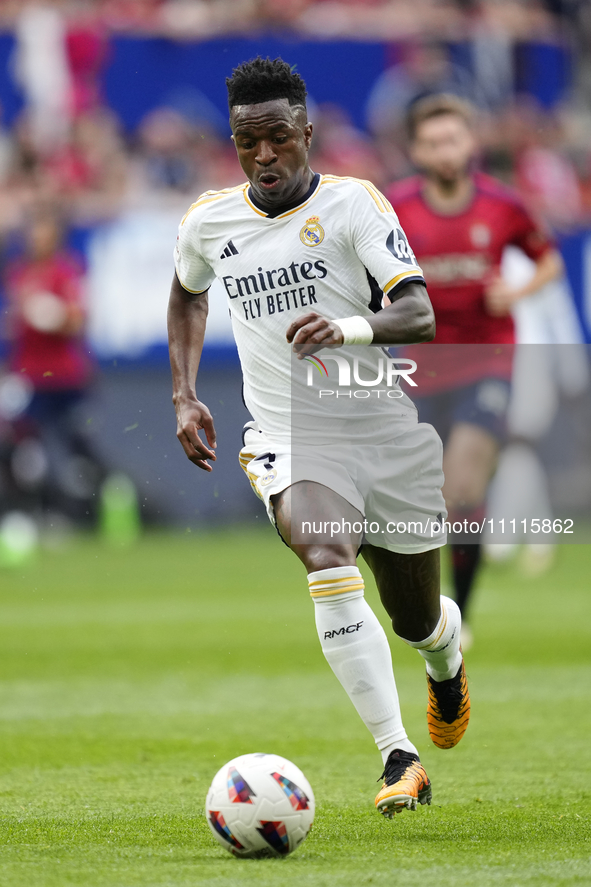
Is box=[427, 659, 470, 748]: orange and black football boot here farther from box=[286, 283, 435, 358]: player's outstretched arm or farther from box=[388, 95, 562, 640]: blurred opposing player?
box=[388, 95, 562, 640]: blurred opposing player

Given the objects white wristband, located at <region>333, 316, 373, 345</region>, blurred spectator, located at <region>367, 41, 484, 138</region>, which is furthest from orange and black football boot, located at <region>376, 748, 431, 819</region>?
blurred spectator, located at <region>367, 41, 484, 138</region>

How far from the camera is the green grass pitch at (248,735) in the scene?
3.82m

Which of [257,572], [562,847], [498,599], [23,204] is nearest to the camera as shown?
[562,847]

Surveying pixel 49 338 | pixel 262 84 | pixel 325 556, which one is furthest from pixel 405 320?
pixel 49 338

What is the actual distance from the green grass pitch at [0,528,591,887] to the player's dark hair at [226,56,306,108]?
2.29m

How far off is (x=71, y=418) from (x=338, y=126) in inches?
188

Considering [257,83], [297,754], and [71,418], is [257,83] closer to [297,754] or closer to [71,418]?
[297,754]

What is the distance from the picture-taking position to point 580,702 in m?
6.78

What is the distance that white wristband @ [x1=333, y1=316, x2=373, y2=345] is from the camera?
4238 mm

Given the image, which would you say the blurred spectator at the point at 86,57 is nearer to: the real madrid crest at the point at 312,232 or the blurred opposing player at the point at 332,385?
the blurred opposing player at the point at 332,385

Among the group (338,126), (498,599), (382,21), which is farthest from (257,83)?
Result: (382,21)

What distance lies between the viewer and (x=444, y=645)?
5086 mm

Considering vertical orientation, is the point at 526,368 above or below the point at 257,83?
below

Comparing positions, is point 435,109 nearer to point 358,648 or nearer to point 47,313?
point 358,648
